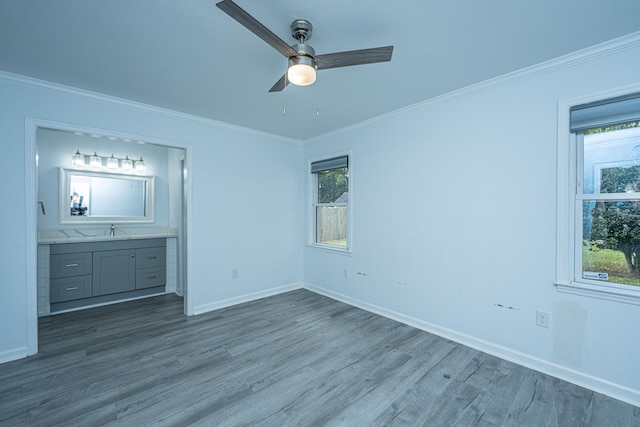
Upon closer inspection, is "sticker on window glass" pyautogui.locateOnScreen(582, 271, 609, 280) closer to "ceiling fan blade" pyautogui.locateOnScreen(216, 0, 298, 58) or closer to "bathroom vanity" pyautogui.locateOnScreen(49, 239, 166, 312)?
"ceiling fan blade" pyautogui.locateOnScreen(216, 0, 298, 58)

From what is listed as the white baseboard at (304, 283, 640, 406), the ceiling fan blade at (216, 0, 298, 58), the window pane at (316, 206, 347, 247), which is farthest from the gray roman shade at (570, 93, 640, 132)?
the window pane at (316, 206, 347, 247)

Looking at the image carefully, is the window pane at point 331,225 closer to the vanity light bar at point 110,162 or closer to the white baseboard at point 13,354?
the vanity light bar at point 110,162

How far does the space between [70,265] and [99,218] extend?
84 cm

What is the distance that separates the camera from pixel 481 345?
2.48m

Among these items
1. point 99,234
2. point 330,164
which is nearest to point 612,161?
point 330,164

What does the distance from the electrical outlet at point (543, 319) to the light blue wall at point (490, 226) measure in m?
0.03

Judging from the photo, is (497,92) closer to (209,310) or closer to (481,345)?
(481,345)

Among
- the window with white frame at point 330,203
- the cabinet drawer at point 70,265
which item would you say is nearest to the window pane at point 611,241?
the window with white frame at point 330,203

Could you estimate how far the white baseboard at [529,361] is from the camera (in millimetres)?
1846

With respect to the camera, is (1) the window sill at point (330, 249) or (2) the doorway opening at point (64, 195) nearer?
(2) the doorway opening at point (64, 195)

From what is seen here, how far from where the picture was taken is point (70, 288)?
134 inches

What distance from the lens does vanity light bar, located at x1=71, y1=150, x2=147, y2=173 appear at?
378 centimetres

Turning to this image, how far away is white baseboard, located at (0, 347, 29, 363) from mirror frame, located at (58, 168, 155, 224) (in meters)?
1.97

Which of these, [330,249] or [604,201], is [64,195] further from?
[604,201]
